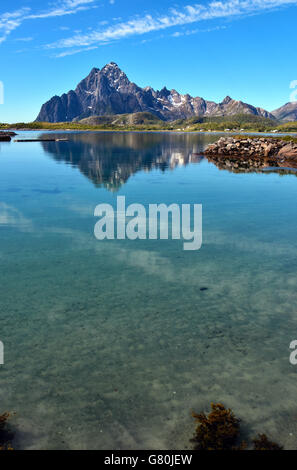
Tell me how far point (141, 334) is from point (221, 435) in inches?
194

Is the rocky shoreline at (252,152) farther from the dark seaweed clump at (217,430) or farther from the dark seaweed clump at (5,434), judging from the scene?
the dark seaweed clump at (5,434)

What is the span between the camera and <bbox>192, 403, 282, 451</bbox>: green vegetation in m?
8.23

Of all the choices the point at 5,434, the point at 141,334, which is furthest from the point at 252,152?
the point at 5,434

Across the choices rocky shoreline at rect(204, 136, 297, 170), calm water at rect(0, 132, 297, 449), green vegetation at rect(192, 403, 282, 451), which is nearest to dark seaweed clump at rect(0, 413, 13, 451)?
calm water at rect(0, 132, 297, 449)

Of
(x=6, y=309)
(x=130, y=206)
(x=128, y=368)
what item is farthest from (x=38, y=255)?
(x=130, y=206)

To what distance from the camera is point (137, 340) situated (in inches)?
482

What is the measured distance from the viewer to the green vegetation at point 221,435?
8.23 m

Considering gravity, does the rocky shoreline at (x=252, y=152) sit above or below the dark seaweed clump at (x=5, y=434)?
above

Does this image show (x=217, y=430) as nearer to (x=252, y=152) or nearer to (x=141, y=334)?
(x=141, y=334)

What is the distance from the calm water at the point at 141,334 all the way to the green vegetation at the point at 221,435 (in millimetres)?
304

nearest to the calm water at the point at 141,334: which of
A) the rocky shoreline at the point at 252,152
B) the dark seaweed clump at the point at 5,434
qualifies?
the dark seaweed clump at the point at 5,434

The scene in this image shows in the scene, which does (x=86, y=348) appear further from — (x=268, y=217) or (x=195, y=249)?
(x=268, y=217)

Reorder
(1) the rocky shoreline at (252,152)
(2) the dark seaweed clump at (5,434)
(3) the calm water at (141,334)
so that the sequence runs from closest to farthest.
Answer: (2) the dark seaweed clump at (5,434)
(3) the calm water at (141,334)
(1) the rocky shoreline at (252,152)
